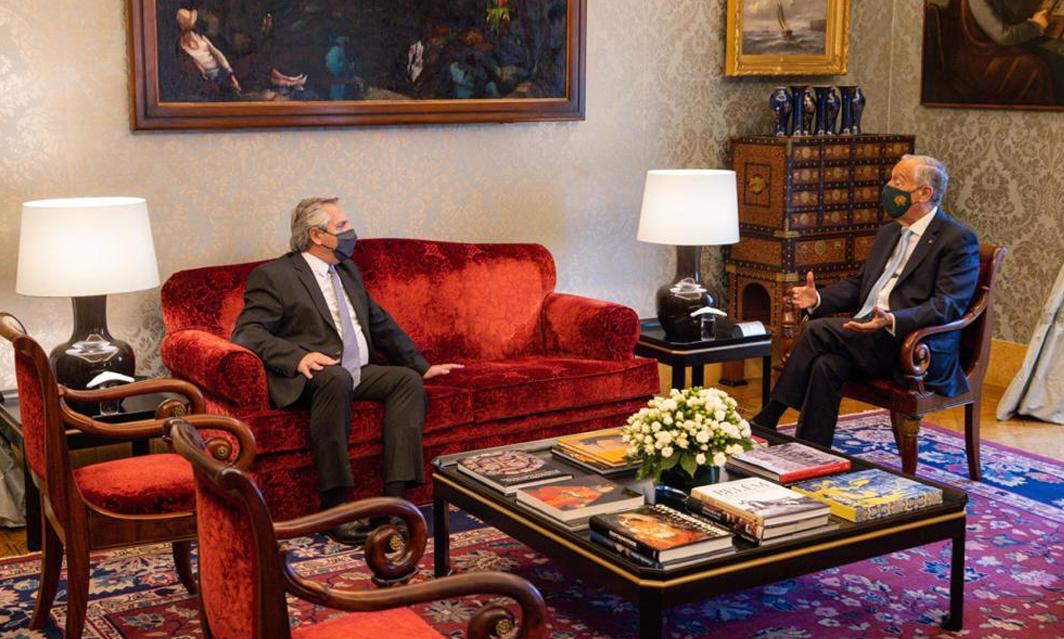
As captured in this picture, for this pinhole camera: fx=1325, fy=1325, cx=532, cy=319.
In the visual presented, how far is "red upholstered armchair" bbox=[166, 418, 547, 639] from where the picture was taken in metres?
2.65

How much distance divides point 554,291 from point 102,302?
94.4 inches

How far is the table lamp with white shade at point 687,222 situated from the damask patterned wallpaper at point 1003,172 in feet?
7.03

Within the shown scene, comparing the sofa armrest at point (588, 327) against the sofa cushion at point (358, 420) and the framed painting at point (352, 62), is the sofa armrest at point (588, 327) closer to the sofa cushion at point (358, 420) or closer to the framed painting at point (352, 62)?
the sofa cushion at point (358, 420)

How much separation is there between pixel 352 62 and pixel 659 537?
3445 millimetres

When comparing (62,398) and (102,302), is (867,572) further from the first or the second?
(102,302)

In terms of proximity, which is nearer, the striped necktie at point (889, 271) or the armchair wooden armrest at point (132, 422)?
the armchair wooden armrest at point (132, 422)

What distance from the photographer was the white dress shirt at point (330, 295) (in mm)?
5715

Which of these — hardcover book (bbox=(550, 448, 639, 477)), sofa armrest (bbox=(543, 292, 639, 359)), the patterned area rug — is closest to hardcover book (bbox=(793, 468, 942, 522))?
the patterned area rug

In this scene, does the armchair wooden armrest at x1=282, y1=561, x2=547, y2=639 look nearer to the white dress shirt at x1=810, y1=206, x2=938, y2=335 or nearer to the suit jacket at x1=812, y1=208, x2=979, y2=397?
the suit jacket at x1=812, y1=208, x2=979, y2=397

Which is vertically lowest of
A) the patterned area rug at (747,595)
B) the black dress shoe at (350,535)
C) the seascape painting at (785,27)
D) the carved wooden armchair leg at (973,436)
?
the patterned area rug at (747,595)

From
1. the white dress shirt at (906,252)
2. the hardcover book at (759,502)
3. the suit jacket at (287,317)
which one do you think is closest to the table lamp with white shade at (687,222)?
the white dress shirt at (906,252)

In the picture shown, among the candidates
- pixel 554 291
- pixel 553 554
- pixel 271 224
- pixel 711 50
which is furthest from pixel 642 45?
pixel 553 554

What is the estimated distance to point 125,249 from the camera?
17.4 feet

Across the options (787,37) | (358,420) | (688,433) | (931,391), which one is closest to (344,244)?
(358,420)
